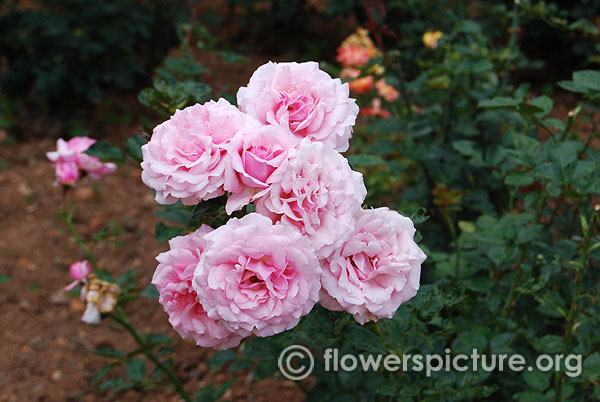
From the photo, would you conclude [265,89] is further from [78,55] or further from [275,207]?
[78,55]

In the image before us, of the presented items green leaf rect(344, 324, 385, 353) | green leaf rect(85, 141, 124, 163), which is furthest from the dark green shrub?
green leaf rect(344, 324, 385, 353)

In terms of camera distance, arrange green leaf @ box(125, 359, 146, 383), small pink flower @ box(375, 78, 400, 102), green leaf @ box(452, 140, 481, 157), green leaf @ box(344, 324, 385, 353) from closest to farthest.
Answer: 1. green leaf @ box(344, 324, 385, 353)
2. green leaf @ box(125, 359, 146, 383)
3. green leaf @ box(452, 140, 481, 157)
4. small pink flower @ box(375, 78, 400, 102)

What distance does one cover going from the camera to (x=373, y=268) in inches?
37.5

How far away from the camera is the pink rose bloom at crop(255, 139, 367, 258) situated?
90 cm

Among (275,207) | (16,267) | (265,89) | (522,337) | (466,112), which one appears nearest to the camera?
(275,207)

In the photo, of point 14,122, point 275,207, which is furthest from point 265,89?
point 14,122

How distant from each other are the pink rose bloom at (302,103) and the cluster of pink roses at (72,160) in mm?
617

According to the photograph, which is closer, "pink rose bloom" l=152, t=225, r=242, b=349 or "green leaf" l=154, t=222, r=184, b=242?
"pink rose bloom" l=152, t=225, r=242, b=349

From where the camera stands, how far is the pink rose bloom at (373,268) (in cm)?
93

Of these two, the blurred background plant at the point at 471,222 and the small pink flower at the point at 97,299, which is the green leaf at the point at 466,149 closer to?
the blurred background plant at the point at 471,222

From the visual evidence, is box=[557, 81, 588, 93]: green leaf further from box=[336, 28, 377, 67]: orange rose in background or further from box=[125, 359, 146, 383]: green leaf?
box=[336, 28, 377, 67]: orange rose in background

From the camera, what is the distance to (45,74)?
3.45 m

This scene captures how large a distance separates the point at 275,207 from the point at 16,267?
6.81 feet

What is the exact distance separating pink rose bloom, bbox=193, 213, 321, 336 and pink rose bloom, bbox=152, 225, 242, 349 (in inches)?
3.1
